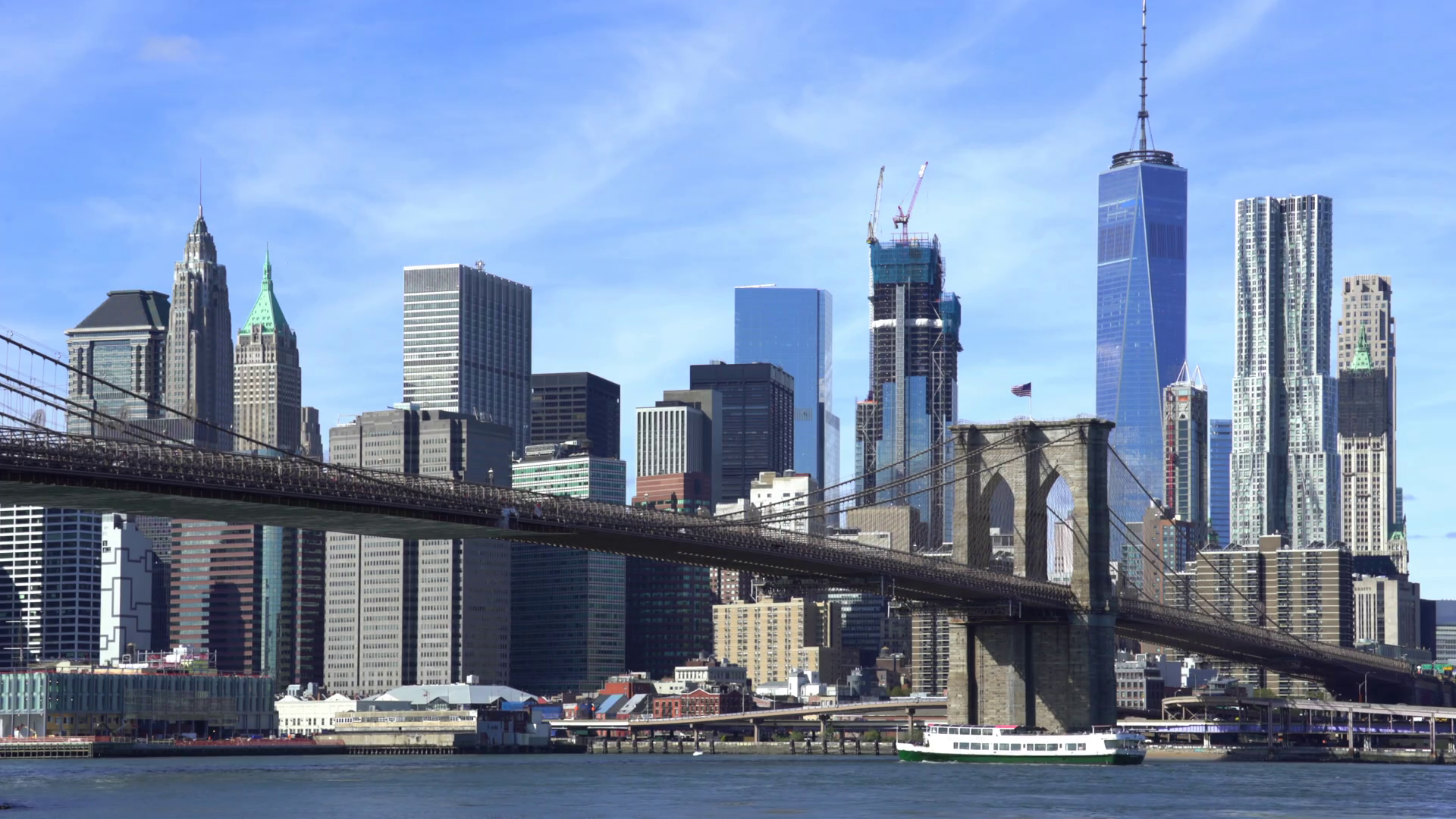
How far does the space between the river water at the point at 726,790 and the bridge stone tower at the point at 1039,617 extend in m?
4.54

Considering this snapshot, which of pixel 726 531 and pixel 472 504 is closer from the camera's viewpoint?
pixel 472 504

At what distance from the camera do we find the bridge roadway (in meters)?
66.0

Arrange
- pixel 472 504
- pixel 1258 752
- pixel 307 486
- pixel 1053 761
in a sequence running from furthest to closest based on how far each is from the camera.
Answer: pixel 1258 752 → pixel 1053 761 → pixel 472 504 → pixel 307 486

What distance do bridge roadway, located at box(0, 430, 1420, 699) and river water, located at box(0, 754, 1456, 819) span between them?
7.82m

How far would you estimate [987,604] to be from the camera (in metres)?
95.8

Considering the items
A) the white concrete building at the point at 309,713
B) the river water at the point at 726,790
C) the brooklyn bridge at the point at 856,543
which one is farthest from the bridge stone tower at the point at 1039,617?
the white concrete building at the point at 309,713

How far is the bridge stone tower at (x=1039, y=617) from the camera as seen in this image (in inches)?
→ 3836

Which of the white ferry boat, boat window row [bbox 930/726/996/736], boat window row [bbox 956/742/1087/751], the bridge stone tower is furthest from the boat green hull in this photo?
the bridge stone tower

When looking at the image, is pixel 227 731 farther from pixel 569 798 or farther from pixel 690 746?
pixel 569 798

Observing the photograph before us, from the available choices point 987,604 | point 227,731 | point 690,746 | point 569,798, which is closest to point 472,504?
point 569,798

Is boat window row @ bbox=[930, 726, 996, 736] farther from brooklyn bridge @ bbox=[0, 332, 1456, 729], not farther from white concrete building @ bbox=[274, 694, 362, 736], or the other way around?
white concrete building @ bbox=[274, 694, 362, 736]

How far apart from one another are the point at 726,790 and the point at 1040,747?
20.7 meters

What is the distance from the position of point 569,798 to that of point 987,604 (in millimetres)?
29195

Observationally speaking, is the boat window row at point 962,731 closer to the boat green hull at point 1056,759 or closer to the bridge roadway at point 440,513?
the boat green hull at point 1056,759
